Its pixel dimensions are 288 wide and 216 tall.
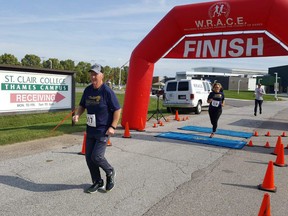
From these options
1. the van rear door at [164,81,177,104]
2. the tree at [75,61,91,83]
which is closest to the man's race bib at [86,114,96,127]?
the van rear door at [164,81,177,104]

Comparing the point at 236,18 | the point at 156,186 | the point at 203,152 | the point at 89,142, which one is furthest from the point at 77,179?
the point at 236,18

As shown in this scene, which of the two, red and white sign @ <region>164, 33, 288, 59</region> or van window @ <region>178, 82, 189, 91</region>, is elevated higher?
red and white sign @ <region>164, 33, 288, 59</region>

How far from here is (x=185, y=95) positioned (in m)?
17.6

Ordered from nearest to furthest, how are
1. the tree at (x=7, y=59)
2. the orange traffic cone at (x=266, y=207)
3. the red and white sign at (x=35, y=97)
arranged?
the orange traffic cone at (x=266, y=207) < the red and white sign at (x=35, y=97) < the tree at (x=7, y=59)

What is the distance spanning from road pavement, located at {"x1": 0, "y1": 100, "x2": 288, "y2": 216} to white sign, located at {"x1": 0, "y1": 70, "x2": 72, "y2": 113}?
203cm

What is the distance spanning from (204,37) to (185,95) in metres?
7.39

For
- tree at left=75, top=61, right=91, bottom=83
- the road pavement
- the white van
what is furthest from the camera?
tree at left=75, top=61, right=91, bottom=83

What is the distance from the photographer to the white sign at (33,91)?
358 inches

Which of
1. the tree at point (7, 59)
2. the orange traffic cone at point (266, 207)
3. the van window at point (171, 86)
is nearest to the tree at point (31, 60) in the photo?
the tree at point (7, 59)

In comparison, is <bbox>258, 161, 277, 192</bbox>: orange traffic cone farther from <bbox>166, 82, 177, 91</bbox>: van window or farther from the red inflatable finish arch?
<bbox>166, 82, 177, 91</bbox>: van window

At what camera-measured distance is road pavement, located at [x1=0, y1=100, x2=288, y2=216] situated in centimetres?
406

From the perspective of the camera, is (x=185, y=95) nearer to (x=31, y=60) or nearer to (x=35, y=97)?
(x=35, y=97)

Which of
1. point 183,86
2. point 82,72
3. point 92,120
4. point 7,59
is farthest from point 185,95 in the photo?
point 82,72

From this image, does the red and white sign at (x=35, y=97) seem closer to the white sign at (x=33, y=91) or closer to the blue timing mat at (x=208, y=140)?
the white sign at (x=33, y=91)
